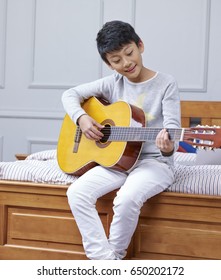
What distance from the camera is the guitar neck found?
1447 millimetres

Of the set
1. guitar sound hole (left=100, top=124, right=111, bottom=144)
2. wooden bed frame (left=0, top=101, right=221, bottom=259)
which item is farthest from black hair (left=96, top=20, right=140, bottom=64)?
wooden bed frame (left=0, top=101, right=221, bottom=259)

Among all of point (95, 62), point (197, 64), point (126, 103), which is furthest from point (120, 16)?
point (126, 103)

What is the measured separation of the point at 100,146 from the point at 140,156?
0.14 metres

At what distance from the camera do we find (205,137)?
1.41 meters

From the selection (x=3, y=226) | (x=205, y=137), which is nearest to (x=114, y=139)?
(x=205, y=137)

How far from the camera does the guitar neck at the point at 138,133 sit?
4.75ft

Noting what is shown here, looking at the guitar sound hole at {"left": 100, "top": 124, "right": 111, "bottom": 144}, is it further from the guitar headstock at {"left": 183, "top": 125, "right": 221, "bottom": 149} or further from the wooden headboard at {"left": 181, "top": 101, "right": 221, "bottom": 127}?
the wooden headboard at {"left": 181, "top": 101, "right": 221, "bottom": 127}

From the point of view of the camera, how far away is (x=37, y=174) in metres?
1.70

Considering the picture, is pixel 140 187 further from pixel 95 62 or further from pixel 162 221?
pixel 95 62

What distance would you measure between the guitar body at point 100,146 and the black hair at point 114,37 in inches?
6.9

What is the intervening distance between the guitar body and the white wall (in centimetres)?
106

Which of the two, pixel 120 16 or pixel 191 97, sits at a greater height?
pixel 120 16
